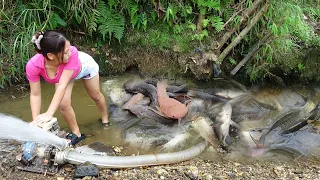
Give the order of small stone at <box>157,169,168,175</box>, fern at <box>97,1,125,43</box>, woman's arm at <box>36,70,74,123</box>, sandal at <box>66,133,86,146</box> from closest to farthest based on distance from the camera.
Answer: woman's arm at <box>36,70,74,123</box> → small stone at <box>157,169,168,175</box> → sandal at <box>66,133,86,146</box> → fern at <box>97,1,125,43</box>

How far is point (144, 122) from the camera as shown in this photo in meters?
4.76

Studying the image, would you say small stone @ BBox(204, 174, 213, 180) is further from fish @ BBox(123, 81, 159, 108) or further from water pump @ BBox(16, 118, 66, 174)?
fish @ BBox(123, 81, 159, 108)

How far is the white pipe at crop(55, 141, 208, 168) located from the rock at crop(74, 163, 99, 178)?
0.07 m

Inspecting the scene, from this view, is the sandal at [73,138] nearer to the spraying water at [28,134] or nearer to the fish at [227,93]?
the spraying water at [28,134]

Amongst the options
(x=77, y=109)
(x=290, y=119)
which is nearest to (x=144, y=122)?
(x=77, y=109)

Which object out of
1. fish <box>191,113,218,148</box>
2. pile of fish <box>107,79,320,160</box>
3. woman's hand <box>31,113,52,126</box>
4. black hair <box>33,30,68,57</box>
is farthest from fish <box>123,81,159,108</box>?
black hair <box>33,30,68,57</box>

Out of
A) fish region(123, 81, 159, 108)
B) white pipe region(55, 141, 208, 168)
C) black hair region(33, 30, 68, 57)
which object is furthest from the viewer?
fish region(123, 81, 159, 108)

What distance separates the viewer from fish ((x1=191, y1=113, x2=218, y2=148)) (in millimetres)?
4350

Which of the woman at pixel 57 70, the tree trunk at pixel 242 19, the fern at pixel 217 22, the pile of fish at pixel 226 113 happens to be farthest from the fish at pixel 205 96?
the woman at pixel 57 70

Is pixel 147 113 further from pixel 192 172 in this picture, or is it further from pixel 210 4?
pixel 210 4

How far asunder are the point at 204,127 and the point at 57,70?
2077 millimetres

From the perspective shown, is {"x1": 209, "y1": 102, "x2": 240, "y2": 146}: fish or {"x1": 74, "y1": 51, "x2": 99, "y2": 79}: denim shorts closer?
{"x1": 74, "y1": 51, "x2": 99, "y2": 79}: denim shorts

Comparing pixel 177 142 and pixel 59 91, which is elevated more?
pixel 59 91

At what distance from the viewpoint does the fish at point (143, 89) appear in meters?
5.09
